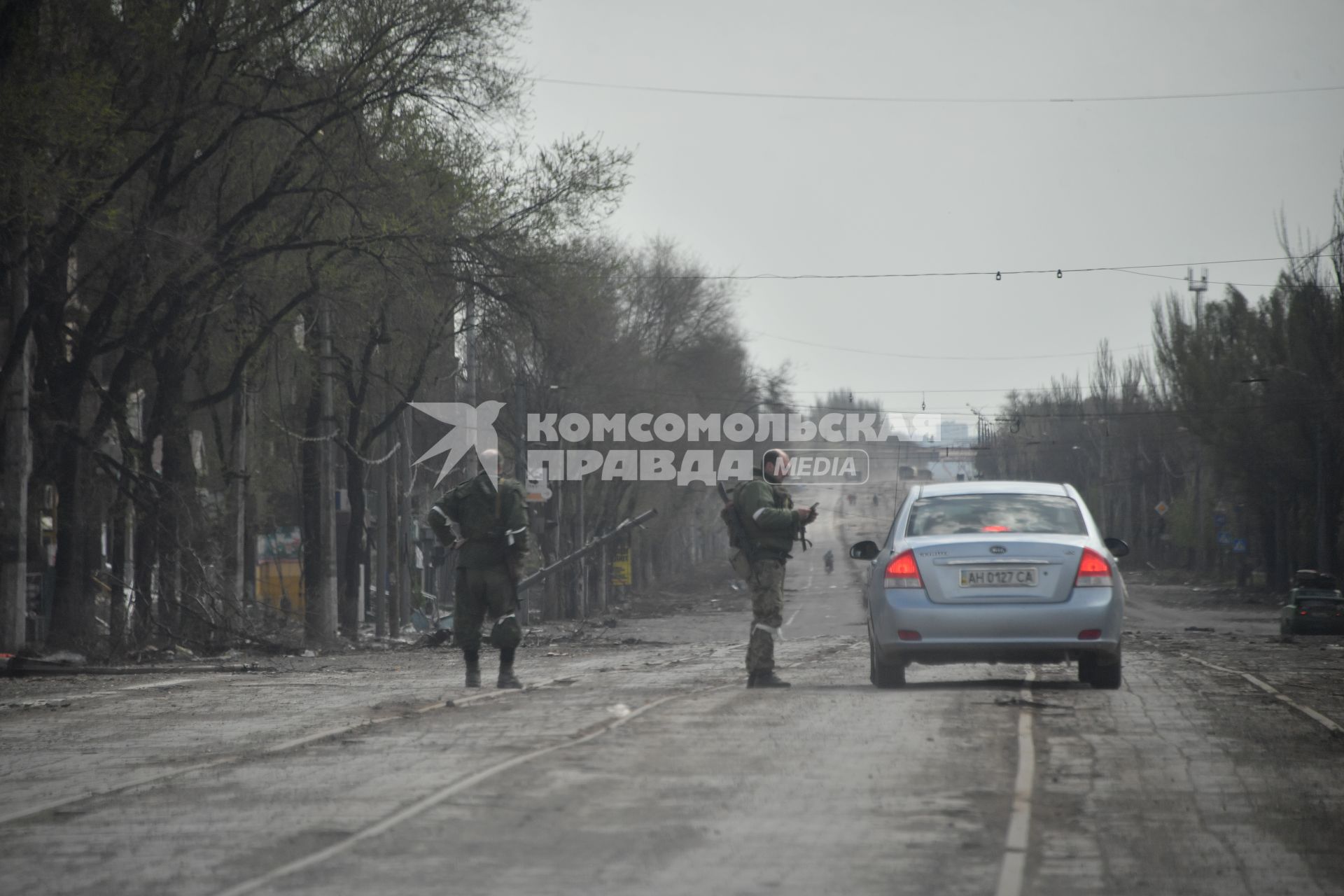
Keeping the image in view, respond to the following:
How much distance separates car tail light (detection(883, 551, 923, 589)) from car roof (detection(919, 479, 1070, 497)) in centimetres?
77

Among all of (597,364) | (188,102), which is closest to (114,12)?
(188,102)

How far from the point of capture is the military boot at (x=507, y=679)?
13070mm

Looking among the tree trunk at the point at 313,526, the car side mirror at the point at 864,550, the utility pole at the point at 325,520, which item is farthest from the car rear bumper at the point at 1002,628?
the utility pole at the point at 325,520

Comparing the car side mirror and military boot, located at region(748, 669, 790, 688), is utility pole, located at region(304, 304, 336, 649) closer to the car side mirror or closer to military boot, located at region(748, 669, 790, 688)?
the car side mirror

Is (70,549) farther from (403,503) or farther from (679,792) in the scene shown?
(403,503)

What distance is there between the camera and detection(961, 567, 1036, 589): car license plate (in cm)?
1198

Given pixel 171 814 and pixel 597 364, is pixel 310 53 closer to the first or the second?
pixel 171 814

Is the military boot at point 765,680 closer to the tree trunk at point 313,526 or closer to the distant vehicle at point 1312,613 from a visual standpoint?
the tree trunk at point 313,526

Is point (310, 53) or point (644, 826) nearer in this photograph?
point (644, 826)

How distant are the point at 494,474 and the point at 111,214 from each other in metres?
7.85

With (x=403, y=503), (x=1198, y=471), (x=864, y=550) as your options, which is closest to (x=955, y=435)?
(x=1198, y=471)

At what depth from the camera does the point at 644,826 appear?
629 cm

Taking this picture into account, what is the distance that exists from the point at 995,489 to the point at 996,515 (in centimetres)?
30

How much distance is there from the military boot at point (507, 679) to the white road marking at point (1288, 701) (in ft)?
17.4
